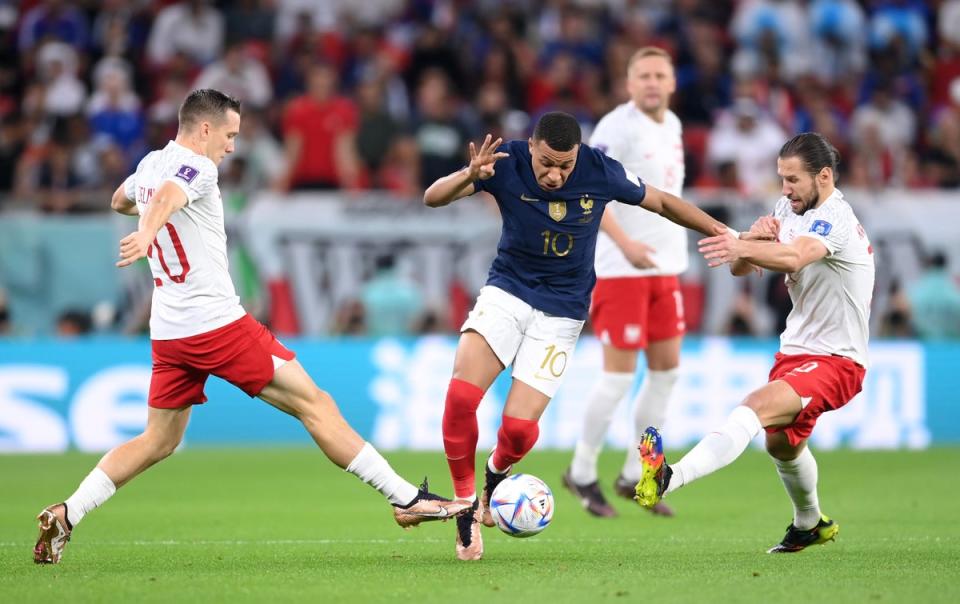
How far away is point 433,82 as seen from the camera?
17.8 metres

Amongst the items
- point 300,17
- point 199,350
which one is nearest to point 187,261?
point 199,350

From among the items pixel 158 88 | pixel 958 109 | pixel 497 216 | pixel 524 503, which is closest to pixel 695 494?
pixel 524 503

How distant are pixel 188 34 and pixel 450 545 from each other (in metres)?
12.7

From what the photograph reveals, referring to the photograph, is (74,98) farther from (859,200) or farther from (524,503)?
(524,503)

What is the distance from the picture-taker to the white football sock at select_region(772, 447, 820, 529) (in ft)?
25.6

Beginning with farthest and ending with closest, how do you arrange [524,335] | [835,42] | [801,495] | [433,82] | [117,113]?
[835,42] < [117,113] < [433,82] < [524,335] < [801,495]

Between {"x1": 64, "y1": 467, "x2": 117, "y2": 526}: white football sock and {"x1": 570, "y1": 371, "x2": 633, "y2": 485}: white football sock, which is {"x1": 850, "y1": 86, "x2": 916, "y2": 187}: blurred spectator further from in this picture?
{"x1": 64, "y1": 467, "x2": 117, "y2": 526}: white football sock

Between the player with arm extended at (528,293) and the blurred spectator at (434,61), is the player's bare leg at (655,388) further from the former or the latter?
the blurred spectator at (434,61)

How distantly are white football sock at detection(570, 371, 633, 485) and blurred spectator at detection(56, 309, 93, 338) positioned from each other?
7.72 metres

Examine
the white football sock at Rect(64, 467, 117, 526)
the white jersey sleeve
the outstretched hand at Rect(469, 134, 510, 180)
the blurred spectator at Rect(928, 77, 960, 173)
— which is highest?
the blurred spectator at Rect(928, 77, 960, 173)

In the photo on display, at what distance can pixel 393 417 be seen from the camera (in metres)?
15.2

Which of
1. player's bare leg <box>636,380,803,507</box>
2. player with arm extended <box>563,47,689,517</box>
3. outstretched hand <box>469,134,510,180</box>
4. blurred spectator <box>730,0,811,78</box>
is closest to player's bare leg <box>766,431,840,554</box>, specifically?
player's bare leg <box>636,380,803,507</box>

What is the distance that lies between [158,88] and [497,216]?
19.0 ft

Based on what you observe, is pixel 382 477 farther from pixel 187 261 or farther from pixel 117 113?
pixel 117 113
